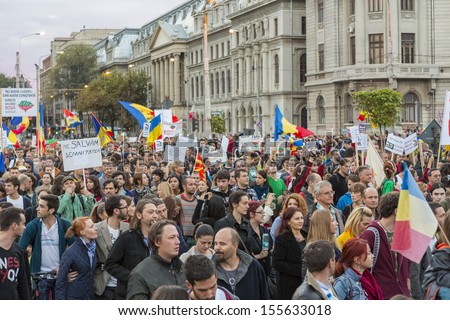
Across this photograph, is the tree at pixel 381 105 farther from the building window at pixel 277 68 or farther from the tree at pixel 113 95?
the tree at pixel 113 95

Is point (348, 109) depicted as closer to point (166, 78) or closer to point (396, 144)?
point (396, 144)

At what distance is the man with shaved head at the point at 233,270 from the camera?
771 cm

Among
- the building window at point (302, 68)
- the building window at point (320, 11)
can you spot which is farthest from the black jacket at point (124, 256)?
the building window at point (302, 68)

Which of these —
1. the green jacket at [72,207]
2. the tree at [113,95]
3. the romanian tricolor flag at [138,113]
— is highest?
the tree at [113,95]

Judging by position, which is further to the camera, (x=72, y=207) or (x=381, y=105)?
(x=381, y=105)

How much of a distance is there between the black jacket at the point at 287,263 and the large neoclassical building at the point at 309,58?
3437 cm

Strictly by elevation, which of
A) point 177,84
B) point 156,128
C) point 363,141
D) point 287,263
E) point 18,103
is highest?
point 177,84

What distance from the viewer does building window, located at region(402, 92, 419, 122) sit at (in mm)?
56250

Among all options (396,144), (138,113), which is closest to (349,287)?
(396,144)

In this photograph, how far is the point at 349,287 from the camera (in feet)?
24.0

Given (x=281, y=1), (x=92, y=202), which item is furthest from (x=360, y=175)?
(x=281, y=1)

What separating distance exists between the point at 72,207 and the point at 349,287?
20.4 ft

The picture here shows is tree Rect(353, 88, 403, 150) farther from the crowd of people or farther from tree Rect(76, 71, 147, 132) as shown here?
tree Rect(76, 71, 147, 132)

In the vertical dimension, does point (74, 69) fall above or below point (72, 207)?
above
